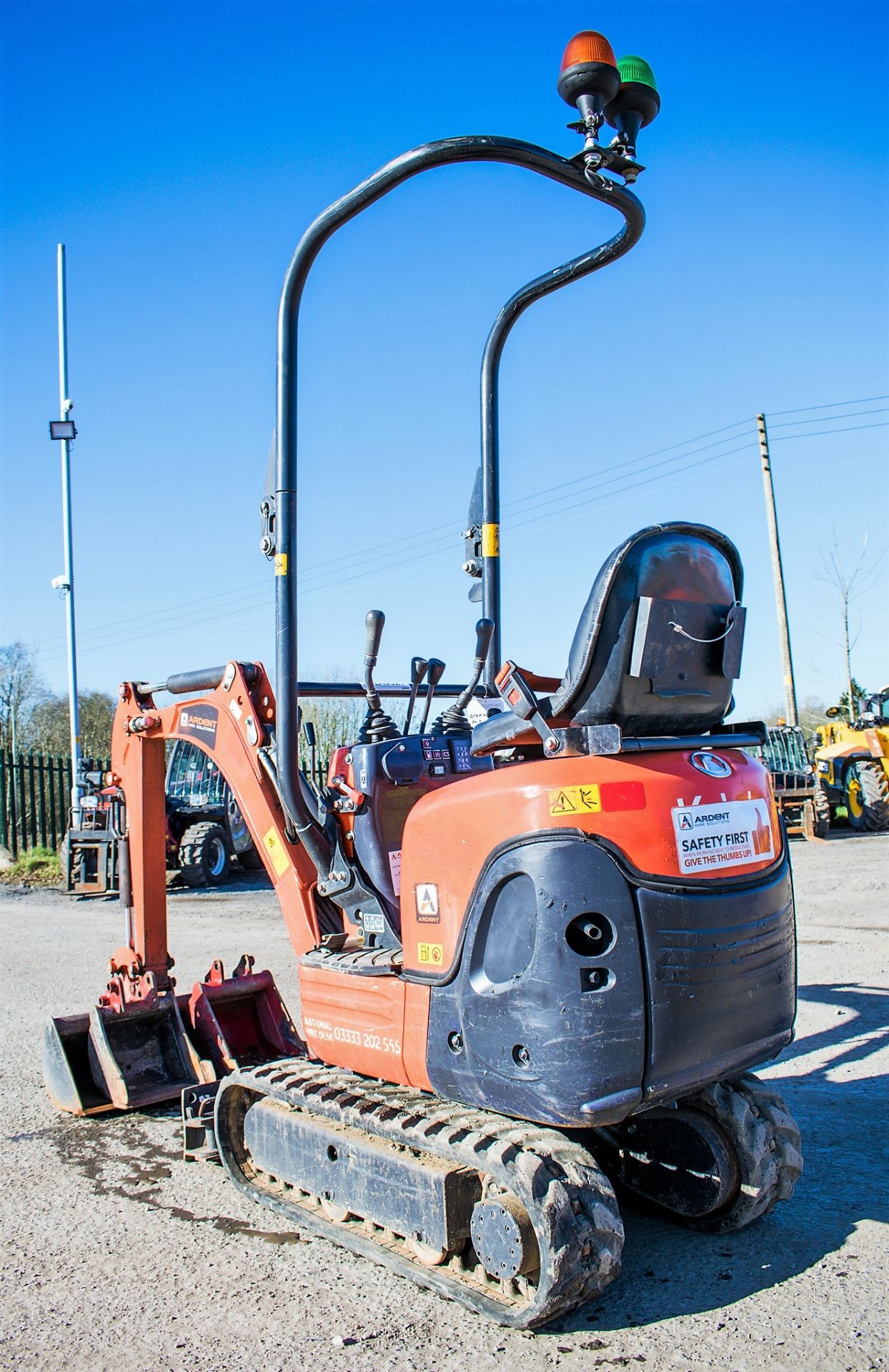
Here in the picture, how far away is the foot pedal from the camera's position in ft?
15.6

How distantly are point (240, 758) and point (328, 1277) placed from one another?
85.0 inches

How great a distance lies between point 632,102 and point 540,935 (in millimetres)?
2858

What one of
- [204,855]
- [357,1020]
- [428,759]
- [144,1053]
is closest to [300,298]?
[428,759]

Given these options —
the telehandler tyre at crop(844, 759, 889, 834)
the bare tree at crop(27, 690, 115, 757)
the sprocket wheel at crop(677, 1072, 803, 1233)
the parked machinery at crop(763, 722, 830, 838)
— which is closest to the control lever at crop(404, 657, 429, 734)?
the sprocket wheel at crop(677, 1072, 803, 1233)

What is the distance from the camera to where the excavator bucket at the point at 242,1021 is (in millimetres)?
5586

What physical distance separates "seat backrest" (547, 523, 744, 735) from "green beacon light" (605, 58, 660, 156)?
1.54 metres

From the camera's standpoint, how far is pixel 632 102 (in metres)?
3.91

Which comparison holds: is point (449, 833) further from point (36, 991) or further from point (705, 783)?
point (36, 991)

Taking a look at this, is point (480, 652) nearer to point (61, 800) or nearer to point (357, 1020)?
point (357, 1020)

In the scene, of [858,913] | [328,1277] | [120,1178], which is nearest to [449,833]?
[328,1277]

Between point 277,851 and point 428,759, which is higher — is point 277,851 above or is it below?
below

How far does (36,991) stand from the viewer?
28.5 feet

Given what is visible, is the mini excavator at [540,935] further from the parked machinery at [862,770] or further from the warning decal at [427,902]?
the parked machinery at [862,770]

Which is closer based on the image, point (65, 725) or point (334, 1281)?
point (334, 1281)
